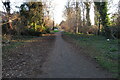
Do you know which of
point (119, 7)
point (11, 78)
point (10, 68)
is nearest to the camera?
point (11, 78)

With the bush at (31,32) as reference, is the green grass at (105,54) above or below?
below

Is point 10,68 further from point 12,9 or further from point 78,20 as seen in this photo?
point 78,20

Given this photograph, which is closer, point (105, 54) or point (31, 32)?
point (105, 54)

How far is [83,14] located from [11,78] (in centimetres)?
2458

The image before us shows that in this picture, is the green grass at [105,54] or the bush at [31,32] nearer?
the green grass at [105,54]

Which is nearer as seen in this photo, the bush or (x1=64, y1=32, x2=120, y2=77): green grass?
(x1=64, y1=32, x2=120, y2=77): green grass

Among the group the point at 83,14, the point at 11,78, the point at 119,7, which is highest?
the point at 83,14

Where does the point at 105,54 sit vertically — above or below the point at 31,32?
below

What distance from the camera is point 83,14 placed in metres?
26.4

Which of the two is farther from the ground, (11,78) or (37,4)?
(37,4)

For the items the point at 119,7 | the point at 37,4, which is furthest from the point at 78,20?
the point at 119,7

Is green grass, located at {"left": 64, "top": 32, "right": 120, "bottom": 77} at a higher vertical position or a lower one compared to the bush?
lower

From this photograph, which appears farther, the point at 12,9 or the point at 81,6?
the point at 81,6

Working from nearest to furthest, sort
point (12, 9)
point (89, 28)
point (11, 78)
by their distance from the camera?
point (11, 78), point (12, 9), point (89, 28)
